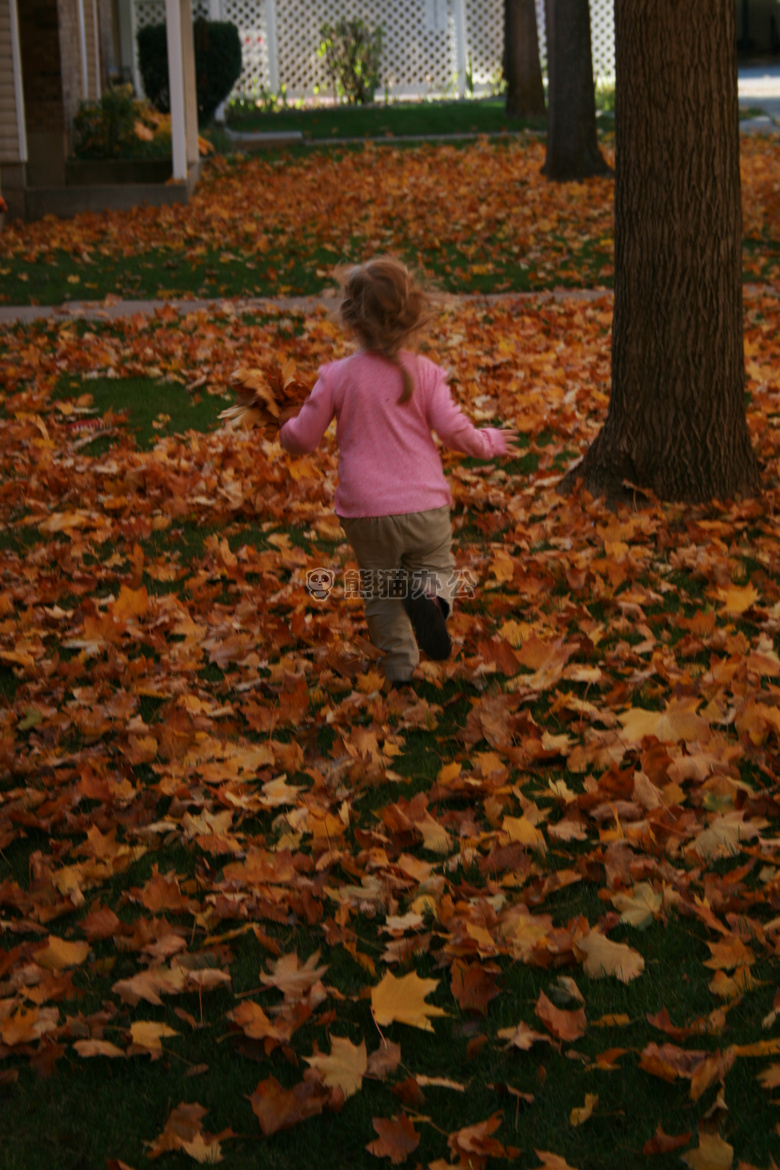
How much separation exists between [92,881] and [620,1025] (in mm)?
1350

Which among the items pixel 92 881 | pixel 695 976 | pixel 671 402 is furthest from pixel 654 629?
pixel 92 881

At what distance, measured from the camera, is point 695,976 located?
2.56m

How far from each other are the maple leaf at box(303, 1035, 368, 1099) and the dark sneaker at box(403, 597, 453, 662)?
5.51 ft

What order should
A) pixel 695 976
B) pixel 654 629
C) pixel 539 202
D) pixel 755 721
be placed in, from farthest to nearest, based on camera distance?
pixel 539 202
pixel 654 629
pixel 755 721
pixel 695 976

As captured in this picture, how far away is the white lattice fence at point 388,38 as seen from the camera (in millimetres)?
28000

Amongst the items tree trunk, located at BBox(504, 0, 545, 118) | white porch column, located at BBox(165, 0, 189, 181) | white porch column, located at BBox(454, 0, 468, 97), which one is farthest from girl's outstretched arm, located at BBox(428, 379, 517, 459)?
white porch column, located at BBox(454, 0, 468, 97)

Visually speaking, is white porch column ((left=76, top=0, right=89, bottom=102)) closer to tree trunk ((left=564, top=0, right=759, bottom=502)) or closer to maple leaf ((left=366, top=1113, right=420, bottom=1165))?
tree trunk ((left=564, top=0, right=759, bottom=502))

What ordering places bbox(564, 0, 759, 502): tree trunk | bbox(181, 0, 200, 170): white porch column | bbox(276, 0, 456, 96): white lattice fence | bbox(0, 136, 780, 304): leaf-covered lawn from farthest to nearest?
bbox(276, 0, 456, 96): white lattice fence
bbox(181, 0, 200, 170): white porch column
bbox(0, 136, 780, 304): leaf-covered lawn
bbox(564, 0, 759, 502): tree trunk

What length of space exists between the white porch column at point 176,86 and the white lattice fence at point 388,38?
1300 centimetres

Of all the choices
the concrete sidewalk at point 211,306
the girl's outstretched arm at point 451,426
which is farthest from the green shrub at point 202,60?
the girl's outstretched arm at point 451,426

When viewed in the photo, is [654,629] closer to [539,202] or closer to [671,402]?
[671,402]

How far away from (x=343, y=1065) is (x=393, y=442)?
76.4 inches

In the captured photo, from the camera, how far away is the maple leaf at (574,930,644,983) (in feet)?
8.48

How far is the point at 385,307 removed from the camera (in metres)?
3.57
